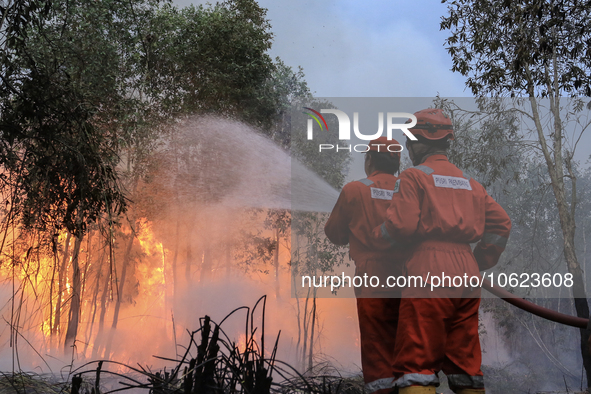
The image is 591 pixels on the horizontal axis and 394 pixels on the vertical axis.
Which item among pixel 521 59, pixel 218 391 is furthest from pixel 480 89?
pixel 218 391

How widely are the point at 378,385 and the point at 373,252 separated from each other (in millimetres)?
1063

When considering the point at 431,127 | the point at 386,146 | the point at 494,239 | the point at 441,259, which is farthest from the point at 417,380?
the point at 386,146

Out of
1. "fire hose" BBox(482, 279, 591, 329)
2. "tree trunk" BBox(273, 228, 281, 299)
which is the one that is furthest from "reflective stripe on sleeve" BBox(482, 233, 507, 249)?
"tree trunk" BBox(273, 228, 281, 299)

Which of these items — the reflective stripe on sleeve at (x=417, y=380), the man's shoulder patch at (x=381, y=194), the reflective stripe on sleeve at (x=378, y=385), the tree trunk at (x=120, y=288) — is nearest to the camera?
the reflective stripe on sleeve at (x=417, y=380)

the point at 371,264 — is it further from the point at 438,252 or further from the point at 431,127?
the point at 431,127

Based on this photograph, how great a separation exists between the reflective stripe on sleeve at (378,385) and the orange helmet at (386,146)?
6.51 ft

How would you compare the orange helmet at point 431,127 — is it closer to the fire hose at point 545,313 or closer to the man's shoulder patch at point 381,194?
the man's shoulder patch at point 381,194

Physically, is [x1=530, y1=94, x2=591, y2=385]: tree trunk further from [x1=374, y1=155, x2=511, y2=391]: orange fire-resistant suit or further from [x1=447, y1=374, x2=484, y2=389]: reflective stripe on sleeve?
Result: [x1=447, y1=374, x2=484, y2=389]: reflective stripe on sleeve

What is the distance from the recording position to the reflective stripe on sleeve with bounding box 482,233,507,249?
3799 mm

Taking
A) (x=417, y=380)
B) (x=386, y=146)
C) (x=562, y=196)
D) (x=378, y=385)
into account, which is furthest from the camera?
(x=562, y=196)

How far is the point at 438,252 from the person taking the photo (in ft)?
11.5

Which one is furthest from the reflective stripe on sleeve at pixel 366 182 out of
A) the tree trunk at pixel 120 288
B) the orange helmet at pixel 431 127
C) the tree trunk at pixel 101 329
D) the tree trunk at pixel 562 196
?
the tree trunk at pixel 101 329

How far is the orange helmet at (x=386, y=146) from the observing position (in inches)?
171

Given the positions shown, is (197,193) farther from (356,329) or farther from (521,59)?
(521,59)
